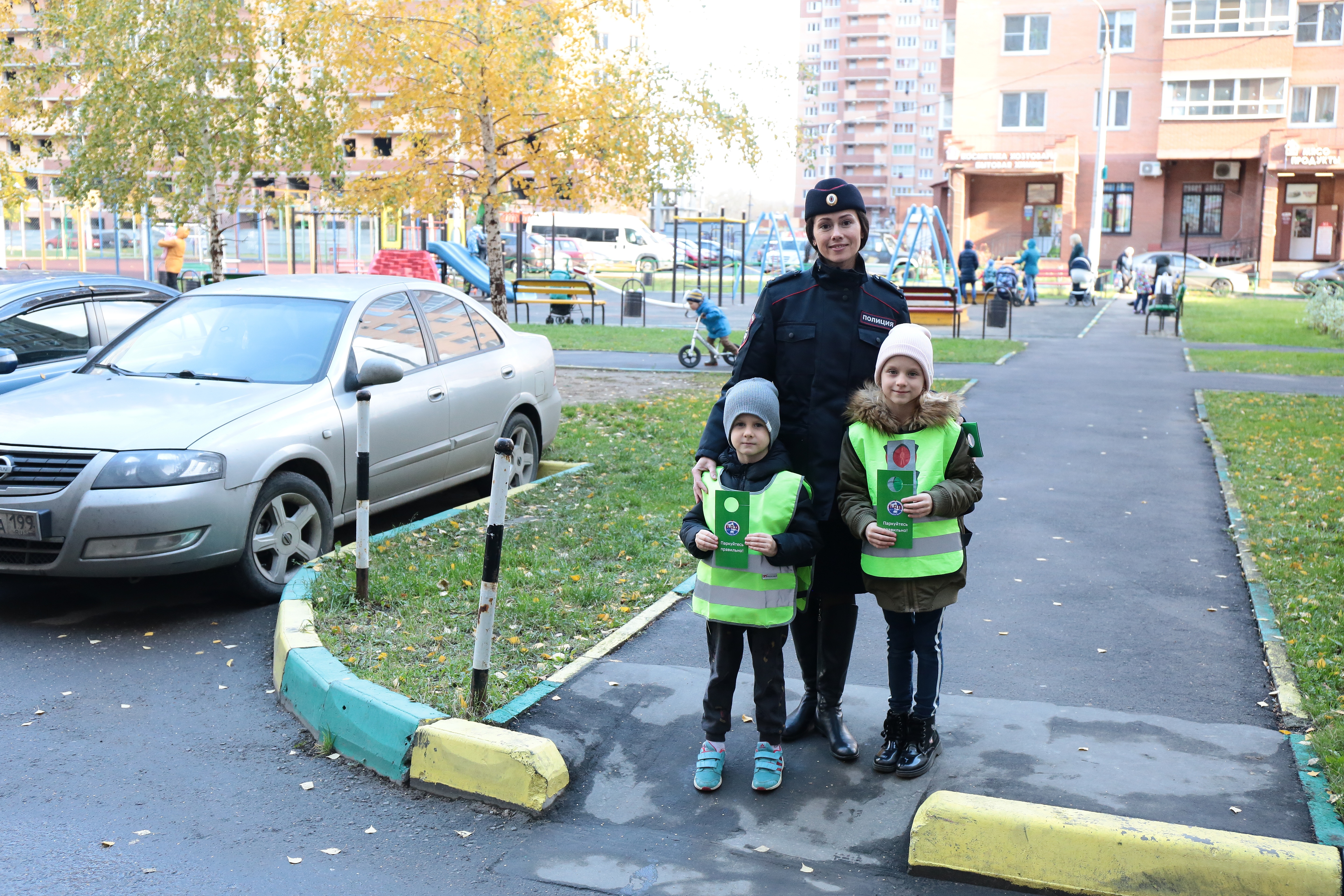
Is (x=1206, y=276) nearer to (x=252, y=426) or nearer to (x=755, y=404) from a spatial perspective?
(x=252, y=426)

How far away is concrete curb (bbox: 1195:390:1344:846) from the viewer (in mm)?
3799

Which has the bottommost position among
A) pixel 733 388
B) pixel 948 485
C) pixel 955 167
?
pixel 948 485

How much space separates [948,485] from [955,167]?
1952 inches

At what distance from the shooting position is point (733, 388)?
4.12 metres

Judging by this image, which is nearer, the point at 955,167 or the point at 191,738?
the point at 191,738

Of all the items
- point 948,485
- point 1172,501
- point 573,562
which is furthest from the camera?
point 1172,501

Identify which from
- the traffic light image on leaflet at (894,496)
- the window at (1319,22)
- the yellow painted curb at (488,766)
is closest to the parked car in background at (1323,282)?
the window at (1319,22)

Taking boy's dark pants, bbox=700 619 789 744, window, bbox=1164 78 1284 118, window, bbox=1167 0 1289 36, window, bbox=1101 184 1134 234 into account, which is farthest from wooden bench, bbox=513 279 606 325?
window, bbox=1167 0 1289 36

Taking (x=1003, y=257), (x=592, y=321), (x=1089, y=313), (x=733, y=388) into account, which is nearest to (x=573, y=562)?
(x=733, y=388)

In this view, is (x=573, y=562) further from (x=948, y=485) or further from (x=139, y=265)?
(x=139, y=265)

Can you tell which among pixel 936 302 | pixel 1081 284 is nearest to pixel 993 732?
pixel 936 302

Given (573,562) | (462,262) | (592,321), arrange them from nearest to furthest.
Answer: (573,562)
(592,321)
(462,262)

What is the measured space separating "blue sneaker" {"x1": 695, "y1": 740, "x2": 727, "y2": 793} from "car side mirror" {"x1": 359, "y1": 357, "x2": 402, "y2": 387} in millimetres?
3179

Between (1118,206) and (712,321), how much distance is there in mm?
40459
